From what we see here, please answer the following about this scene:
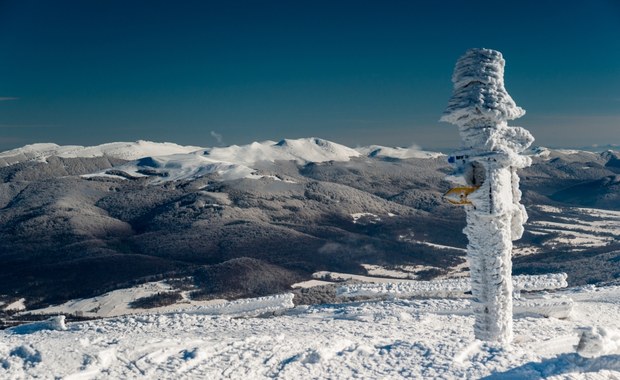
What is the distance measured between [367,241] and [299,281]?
656 inches

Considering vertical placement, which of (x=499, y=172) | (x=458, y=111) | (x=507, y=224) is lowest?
(x=507, y=224)

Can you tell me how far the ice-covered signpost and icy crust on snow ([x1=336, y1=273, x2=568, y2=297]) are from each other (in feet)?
32.4

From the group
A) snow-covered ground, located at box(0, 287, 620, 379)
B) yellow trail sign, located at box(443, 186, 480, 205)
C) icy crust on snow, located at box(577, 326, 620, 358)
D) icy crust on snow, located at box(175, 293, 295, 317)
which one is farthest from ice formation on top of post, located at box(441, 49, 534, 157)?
icy crust on snow, located at box(175, 293, 295, 317)

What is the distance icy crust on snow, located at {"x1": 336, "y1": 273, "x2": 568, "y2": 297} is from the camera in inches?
897

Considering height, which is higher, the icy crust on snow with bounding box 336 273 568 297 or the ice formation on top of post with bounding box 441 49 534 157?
the ice formation on top of post with bounding box 441 49 534 157

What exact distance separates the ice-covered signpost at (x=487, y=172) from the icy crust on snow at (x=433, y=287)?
9890mm

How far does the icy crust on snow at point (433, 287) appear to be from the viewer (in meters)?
22.8

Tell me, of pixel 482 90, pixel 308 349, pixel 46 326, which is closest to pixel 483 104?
pixel 482 90

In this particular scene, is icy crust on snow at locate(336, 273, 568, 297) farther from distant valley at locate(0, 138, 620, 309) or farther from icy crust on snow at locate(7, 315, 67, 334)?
distant valley at locate(0, 138, 620, 309)

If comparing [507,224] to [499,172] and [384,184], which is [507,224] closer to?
[499,172]

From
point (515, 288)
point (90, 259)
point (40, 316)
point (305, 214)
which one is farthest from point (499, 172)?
point (305, 214)

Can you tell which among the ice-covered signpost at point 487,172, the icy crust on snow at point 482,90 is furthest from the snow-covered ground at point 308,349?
the icy crust on snow at point 482,90

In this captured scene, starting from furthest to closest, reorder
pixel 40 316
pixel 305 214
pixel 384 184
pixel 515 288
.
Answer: pixel 384 184, pixel 305 214, pixel 40 316, pixel 515 288

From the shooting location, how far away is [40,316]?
33125mm
